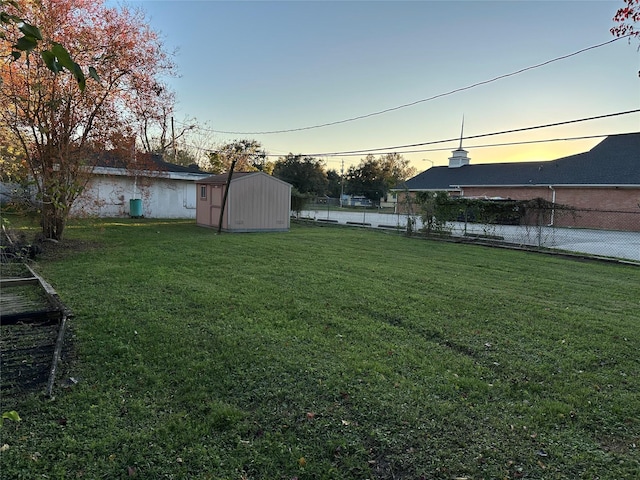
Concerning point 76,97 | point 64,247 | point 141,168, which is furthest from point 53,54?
point 141,168

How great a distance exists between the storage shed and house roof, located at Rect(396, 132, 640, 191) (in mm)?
6661

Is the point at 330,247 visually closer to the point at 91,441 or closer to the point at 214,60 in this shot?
the point at 91,441

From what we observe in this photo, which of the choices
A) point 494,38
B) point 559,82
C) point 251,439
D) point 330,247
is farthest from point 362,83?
point 251,439

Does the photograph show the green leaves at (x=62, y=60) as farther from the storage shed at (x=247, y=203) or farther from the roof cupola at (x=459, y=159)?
the roof cupola at (x=459, y=159)

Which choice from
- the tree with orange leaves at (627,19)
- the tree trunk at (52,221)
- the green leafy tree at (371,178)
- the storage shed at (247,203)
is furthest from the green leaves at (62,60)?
the green leafy tree at (371,178)

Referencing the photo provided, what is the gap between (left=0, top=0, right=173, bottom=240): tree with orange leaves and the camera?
8.30m

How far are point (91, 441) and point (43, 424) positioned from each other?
433 millimetres

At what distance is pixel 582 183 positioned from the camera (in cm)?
2239

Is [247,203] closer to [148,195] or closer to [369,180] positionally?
[148,195]

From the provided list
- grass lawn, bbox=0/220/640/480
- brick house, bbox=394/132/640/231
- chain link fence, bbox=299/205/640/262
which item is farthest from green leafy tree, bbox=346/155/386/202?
grass lawn, bbox=0/220/640/480

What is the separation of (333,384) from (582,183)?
24519mm

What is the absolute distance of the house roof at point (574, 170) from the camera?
21953mm

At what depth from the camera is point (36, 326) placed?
4.32m

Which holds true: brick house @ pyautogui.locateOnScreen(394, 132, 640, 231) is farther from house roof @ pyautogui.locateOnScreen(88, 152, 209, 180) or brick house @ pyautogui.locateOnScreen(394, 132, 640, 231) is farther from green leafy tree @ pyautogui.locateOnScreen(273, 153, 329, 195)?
green leafy tree @ pyautogui.locateOnScreen(273, 153, 329, 195)
